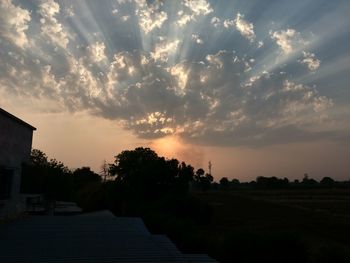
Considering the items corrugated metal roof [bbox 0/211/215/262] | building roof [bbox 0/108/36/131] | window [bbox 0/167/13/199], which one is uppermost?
building roof [bbox 0/108/36/131]

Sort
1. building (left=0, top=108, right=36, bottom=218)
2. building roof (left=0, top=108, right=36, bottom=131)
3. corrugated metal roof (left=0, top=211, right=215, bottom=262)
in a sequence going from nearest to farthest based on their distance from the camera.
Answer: corrugated metal roof (left=0, top=211, right=215, bottom=262)
building roof (left=0, top=108, right=36, bottom=131)
building (left=0, top=108, right=36, bottom=218)

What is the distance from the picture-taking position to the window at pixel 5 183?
756 inches

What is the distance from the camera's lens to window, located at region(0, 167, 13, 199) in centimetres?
1920

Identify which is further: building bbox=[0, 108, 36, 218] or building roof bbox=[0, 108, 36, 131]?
building bbox=[0, 108, 36, 218]

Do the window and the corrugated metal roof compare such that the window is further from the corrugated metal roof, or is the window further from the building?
the corrugated metal roof

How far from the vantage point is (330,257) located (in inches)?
520

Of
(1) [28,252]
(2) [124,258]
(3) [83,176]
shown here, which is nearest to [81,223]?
(1) [28,252]

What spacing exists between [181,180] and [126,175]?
8699 millimetres

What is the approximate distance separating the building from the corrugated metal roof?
3015 millimetres

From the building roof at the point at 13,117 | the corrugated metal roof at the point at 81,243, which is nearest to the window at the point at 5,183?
the building roof at the point at 13,117

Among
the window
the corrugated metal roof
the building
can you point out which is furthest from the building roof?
the corrugated metal roof

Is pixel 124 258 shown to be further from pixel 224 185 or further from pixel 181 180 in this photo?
pixel 224 185

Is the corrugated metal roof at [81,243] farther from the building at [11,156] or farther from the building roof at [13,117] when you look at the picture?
the building roof at [13,117]

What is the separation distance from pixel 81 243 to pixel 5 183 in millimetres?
9545
